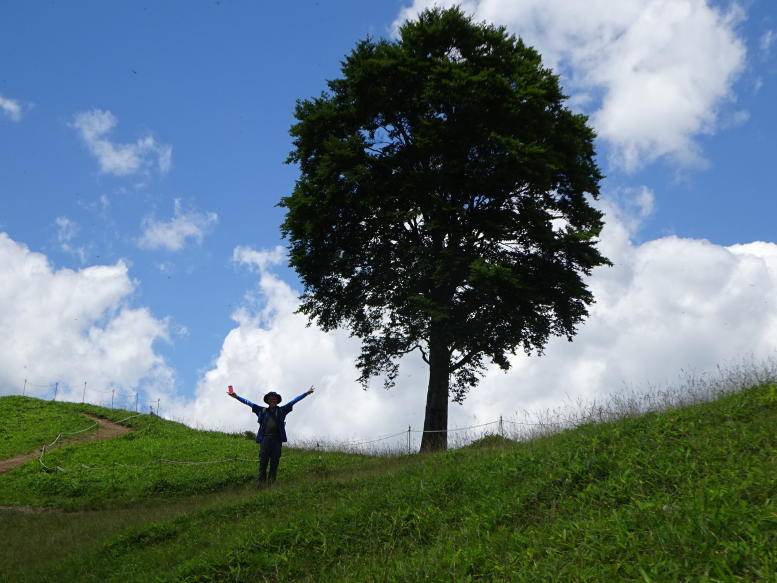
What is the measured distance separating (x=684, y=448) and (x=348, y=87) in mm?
16816

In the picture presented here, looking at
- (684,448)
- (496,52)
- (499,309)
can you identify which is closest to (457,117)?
(496,52)

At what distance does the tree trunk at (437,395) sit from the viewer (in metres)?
19.8

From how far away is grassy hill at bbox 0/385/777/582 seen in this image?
586cm

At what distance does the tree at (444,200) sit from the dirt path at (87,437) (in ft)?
47.6

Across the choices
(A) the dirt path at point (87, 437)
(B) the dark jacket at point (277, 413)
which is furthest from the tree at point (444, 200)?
(A) the dirt path at point (87, 437)

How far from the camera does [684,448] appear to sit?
27.8 feet

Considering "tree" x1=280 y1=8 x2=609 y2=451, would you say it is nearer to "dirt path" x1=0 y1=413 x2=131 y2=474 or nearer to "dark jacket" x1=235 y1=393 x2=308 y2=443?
"dark jacket" x1=235 y1=393 x2=308 y2=443

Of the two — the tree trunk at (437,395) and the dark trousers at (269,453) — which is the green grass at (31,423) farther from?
the tree trunk at (437,395)

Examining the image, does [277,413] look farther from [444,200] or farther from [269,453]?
[444,200]

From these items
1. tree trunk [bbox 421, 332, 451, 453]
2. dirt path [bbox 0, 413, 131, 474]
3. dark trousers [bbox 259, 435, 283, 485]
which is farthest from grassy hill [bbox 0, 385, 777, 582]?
dirt path [bbox 0, 413, 131, 474]

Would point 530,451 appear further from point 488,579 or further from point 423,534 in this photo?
point 488,579

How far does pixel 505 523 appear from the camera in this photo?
7.84m

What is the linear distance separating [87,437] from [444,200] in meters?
21.3

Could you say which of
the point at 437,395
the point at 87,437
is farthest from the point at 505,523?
the point at 87,437
